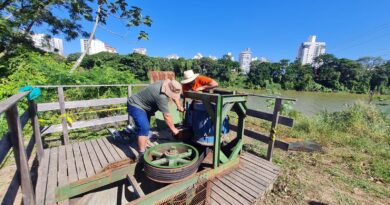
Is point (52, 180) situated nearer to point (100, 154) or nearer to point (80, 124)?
point (100, 154)

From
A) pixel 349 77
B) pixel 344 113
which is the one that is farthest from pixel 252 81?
pixel 344 113

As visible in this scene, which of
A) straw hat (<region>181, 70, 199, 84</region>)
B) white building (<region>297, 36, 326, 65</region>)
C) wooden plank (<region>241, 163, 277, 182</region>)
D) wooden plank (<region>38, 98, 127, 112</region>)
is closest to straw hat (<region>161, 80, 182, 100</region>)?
straw hat (<region>181, 70, 199, 84</region>)

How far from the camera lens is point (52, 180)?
238cm

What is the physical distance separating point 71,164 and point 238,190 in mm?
2411

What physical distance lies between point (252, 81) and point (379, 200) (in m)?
44.9

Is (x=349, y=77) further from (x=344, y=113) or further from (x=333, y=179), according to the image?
(x=333, y=179)

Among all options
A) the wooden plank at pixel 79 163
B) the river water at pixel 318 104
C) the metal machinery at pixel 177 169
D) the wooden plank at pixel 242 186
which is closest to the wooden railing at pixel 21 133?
the wooden plank at pixel 79 163

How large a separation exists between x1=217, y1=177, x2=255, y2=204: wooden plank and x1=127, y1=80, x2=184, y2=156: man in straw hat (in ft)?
3.07

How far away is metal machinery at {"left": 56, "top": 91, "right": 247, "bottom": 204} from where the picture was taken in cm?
220

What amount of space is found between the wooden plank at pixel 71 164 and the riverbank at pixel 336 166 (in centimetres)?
252

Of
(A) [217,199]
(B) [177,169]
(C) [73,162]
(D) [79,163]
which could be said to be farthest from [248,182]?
(C) [73,162]

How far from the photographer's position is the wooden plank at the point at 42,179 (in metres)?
2.09

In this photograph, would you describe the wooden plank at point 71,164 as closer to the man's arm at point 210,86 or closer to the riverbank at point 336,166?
the man's arm at point 210,86

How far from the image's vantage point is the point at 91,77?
5637mm
